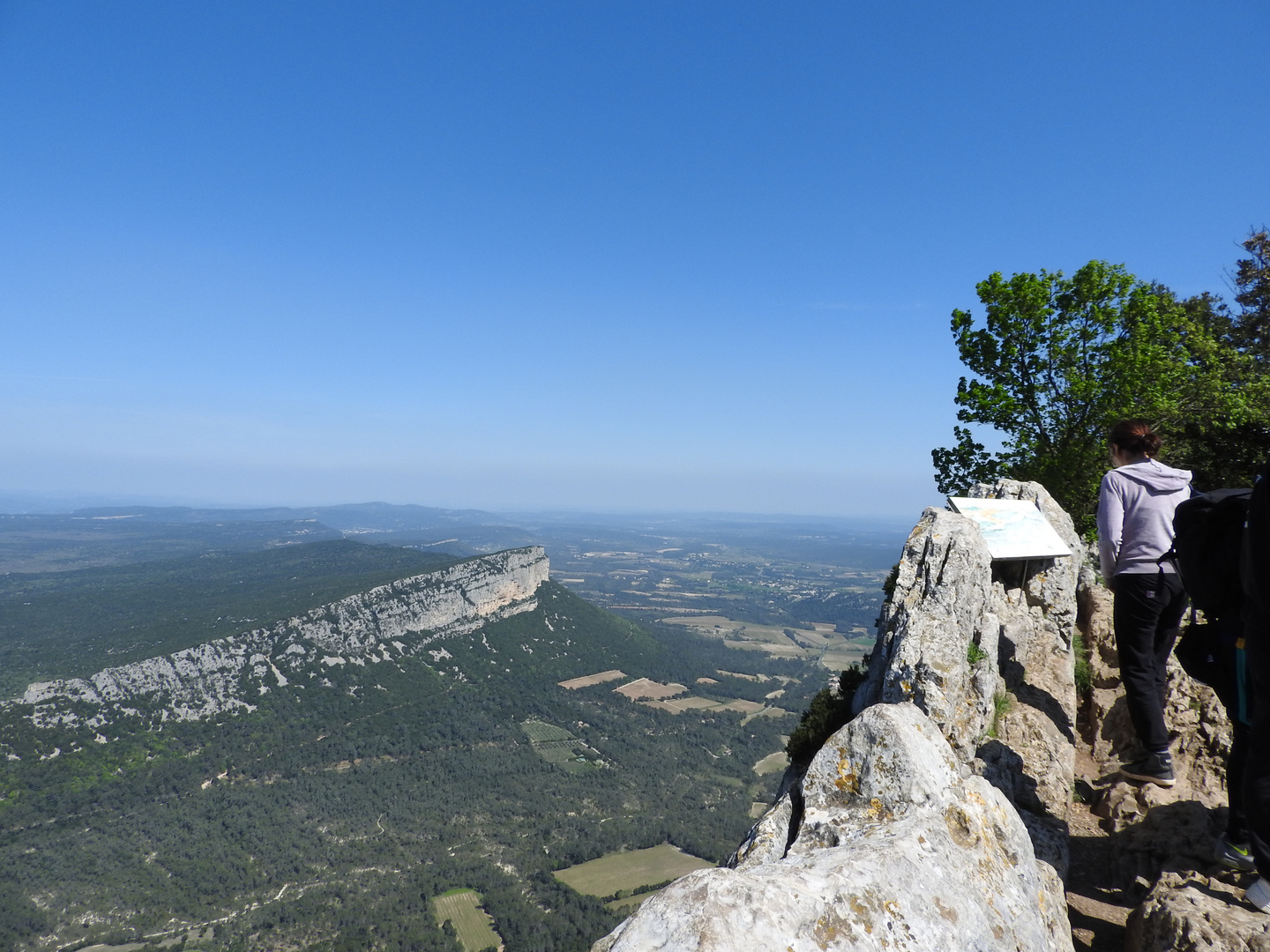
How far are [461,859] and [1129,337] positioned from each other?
8556cm

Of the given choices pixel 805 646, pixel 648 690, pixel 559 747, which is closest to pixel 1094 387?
pixel 559 747

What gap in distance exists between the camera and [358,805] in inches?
3430

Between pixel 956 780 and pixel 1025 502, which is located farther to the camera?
pixel 1025 502

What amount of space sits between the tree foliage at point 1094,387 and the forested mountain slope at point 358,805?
198 ft

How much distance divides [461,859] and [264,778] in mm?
41686

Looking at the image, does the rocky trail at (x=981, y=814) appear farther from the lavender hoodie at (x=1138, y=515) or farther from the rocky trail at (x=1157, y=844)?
the lavender hoodie at (x=1138, y=515)

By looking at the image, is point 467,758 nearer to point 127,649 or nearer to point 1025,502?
point 127,649

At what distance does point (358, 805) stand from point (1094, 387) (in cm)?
10225

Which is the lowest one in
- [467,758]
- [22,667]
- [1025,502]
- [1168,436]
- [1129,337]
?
[467,758]

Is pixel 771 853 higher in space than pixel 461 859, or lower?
higher

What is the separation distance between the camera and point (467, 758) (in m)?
103

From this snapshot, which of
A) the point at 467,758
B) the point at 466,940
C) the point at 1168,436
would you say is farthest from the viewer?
the point at 467,758

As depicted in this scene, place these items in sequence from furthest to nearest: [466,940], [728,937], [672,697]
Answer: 1. [672,697]
2. [466,940]
3. [728,937]

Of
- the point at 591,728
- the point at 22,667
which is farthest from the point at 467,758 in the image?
the point at 22,667
